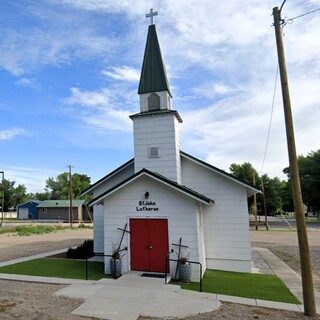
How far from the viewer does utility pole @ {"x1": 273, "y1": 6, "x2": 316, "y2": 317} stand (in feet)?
24.7

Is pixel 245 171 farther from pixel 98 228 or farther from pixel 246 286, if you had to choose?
pixel 246 286

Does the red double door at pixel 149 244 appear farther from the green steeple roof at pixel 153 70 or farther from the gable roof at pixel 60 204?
the gable roof at pixel 60 204

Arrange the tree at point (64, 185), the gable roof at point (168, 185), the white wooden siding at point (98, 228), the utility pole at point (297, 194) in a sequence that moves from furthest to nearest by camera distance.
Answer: the tree at point (64, 185)
the white wooden siding at point (98, 228)
the gable roof at point (168, 185)
the utility pole at point (297, 194)

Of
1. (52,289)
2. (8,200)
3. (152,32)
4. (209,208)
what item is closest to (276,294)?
(209,208)

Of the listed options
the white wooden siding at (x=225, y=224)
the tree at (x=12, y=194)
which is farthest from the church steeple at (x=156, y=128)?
the tree at (x=12, y=194)

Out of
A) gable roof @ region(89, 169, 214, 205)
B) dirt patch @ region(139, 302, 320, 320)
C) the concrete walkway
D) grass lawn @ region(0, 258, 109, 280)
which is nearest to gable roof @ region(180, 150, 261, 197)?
gable roof @ region(89, 169, 214, 205)

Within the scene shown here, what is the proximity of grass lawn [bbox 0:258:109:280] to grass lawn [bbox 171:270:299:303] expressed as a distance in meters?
4.15

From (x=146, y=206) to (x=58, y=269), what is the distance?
198 inches

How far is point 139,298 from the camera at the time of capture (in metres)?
8.54

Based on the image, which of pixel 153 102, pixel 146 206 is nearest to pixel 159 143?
pixel 153 102

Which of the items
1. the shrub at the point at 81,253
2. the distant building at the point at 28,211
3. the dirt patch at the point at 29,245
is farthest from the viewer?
the distant building at the point at 28,211

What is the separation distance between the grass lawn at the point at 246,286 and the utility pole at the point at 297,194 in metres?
1.46

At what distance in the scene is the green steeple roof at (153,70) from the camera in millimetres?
14719

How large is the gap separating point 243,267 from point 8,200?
90248 mm
